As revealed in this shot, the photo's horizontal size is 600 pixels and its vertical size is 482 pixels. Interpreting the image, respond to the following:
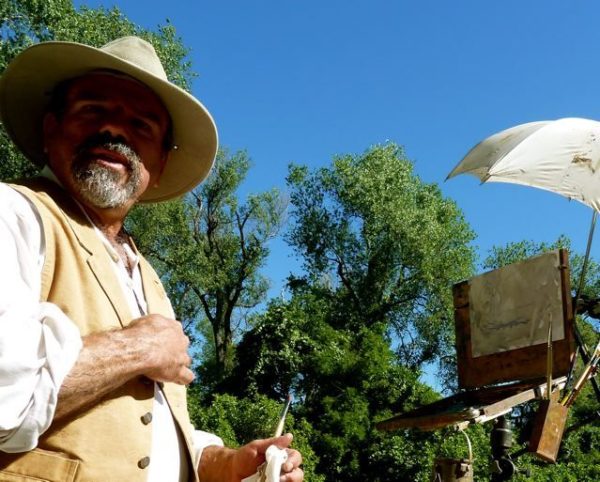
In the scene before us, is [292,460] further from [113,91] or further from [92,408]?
[113,91]

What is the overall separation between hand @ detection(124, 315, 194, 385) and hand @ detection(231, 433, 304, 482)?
0.28 m

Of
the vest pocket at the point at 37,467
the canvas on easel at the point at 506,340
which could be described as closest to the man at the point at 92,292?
the vest pocket at the point at 37,467

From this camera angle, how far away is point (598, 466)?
51.4 feet

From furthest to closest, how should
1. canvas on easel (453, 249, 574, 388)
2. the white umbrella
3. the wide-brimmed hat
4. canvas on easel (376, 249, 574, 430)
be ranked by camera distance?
the white umbrella → canvas on easel (453, 249, 574, 388) → canvas on easel (376, 249, 574, 430) → the wide-brimmed hat

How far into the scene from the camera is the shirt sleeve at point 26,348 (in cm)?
105

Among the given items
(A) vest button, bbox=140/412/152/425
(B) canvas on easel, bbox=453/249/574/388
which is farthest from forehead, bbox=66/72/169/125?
(B) canvas on easel, bbox=453/249/574/388

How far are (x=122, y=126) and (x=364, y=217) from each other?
18098 millimetres

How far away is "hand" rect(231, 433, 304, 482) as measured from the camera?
4.99ft

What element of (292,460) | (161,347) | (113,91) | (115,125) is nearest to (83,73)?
(113,91)

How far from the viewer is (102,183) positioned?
1604 millimetres

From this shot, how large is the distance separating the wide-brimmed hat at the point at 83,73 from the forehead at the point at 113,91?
22 mm

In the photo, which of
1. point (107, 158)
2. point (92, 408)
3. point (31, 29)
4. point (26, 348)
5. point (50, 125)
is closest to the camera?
point (26, 348)

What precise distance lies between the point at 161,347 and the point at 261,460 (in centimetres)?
45

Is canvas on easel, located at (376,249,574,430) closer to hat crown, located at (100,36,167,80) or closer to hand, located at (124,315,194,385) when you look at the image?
hand, located at (124,315,194,385)
